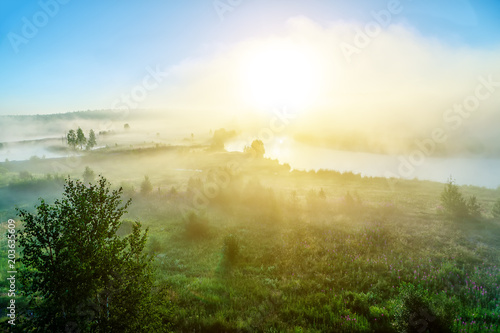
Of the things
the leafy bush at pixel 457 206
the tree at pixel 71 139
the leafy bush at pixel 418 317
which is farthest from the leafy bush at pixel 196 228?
the tree at pixel 71 139

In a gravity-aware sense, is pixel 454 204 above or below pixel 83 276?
above

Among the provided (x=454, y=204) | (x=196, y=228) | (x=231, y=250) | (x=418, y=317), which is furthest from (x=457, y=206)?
(x=196, y=228)

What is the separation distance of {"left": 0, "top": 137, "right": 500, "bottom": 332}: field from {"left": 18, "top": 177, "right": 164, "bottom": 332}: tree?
0.69 m

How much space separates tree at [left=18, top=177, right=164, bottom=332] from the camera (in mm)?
4625

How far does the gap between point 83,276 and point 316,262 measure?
11.6 meters

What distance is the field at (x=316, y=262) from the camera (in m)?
8.93

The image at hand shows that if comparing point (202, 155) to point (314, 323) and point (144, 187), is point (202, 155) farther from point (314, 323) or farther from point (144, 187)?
point (314, 323)

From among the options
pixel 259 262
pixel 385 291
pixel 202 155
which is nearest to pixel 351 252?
pixel 385 291

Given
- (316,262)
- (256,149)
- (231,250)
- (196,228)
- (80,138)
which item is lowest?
(316,262)

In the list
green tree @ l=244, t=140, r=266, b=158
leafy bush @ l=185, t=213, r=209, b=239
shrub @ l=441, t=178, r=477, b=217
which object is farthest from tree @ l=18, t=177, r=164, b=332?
green tree @ l=244, t=140, r=266, b=158

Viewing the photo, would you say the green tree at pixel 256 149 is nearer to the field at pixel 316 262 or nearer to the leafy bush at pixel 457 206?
the field at pixel 316 262

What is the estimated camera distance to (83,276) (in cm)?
478

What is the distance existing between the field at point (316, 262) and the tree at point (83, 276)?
0.69 m

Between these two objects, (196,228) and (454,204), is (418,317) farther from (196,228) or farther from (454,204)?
(454,204)
